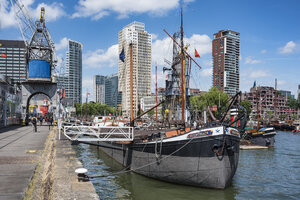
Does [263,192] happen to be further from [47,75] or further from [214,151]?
[47,75]

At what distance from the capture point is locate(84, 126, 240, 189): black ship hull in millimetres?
14430

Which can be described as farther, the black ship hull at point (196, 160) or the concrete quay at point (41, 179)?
the black ship hull at point (196, 160)

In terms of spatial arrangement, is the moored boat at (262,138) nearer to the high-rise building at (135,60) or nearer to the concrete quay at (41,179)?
the high-rise building at (135,60)

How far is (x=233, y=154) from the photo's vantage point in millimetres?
15523

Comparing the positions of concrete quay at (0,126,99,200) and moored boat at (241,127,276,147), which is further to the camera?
moored boat at (241,127,276,147)

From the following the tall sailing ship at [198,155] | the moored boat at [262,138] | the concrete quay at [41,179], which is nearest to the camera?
the concrete quay at [41,179]

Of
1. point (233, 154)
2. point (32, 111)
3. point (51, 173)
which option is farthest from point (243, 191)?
point (32, 111)

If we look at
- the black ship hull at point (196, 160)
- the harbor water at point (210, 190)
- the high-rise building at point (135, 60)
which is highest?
the high-rise building at point (135, 60)

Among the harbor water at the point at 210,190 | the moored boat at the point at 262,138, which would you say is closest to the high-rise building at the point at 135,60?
the harbor water at the point at 210,190

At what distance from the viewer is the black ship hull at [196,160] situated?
1443cm

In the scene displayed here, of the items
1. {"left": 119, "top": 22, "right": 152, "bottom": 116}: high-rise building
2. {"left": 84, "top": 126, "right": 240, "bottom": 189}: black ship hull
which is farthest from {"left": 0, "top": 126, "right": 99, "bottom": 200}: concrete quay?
{"left": 119, "top": 22, "right": 152, "bottom": 116}: high-rise building

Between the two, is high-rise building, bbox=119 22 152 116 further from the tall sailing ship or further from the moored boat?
the moored boat

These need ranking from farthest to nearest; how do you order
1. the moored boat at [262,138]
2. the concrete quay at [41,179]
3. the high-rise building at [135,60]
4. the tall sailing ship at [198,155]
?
1. the moored boat at [262,138]
2. the high-rise building at [135,60]
3. the tall sailing ship at [198,155]
4. the concrete quay at [41,179]

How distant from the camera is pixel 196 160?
14.7 m
